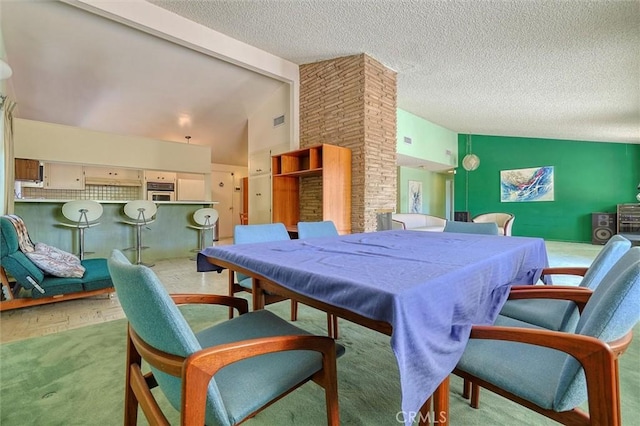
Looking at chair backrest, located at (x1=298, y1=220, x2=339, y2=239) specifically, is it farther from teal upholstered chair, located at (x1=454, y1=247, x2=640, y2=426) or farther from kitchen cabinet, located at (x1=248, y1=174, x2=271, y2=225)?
kitchen cabinet, located at (x1=248, y1=174, x2=271, y2=225)

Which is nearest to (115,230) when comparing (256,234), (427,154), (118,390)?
(256,234)

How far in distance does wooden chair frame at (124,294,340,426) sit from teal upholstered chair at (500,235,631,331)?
1075 millimetres

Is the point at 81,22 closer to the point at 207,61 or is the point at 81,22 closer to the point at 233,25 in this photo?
the point at 207,61

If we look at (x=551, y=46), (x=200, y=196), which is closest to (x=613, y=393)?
(x=551, y=46)

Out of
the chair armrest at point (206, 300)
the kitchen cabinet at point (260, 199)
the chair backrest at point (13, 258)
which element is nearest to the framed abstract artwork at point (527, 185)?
the kitchen cabinet at point (260, 199)

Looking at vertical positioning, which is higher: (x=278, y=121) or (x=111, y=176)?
(x=278, y=121)

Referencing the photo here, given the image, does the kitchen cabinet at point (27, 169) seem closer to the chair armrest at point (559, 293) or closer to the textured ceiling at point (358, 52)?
the textured ceiling at point (358, 52)

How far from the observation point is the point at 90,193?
679cm

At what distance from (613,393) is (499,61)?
488 centimetres

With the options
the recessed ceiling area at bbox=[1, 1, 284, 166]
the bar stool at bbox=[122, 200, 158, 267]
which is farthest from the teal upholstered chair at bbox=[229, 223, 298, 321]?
the recessed ceiling area at bbox=[1, 1, 284, 166]

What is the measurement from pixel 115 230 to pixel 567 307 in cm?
562

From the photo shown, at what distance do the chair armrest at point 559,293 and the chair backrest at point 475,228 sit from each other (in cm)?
145

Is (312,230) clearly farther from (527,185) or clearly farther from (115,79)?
(527,185)

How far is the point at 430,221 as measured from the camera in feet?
20.3
